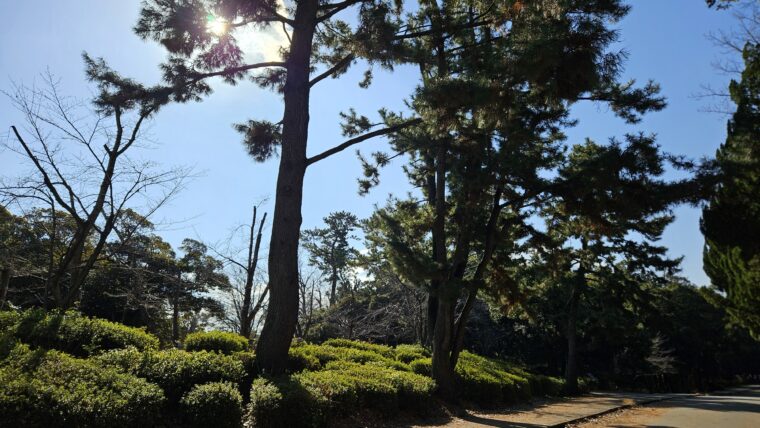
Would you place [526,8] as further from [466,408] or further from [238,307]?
[238,307]

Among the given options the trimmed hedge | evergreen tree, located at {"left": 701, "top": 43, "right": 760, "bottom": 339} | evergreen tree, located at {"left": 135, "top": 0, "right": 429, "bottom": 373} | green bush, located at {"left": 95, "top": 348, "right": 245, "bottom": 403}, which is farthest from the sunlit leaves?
evergreen tree, located at {"left": 701, "top": 43, "right": 760, "bottom": 339}

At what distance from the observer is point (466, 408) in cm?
1070

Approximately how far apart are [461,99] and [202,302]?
2383 cm

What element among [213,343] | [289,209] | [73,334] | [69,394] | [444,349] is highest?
[289,209]

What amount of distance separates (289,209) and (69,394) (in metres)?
4.60

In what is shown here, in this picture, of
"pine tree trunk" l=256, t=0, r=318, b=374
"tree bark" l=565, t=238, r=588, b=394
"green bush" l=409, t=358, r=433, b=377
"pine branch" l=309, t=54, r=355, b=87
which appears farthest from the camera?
"tree bark" l=565, t=238, r=588, b=394

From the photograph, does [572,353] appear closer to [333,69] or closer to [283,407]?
[333,69]

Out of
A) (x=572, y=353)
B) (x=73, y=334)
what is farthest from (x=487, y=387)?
(x=572, y=353)

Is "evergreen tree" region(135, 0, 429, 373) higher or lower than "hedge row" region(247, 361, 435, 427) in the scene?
higher

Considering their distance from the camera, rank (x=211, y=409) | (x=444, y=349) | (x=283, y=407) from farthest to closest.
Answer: (x=444, y=349)
(x=283, y=407)
(x=211, y=409)

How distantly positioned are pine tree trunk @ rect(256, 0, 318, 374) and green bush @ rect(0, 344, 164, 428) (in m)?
2.61

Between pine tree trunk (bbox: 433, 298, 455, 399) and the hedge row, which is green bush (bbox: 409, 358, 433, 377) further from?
the hedge row

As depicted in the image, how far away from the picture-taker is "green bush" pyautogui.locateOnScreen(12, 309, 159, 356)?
7125mm

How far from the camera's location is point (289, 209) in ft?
27.6
